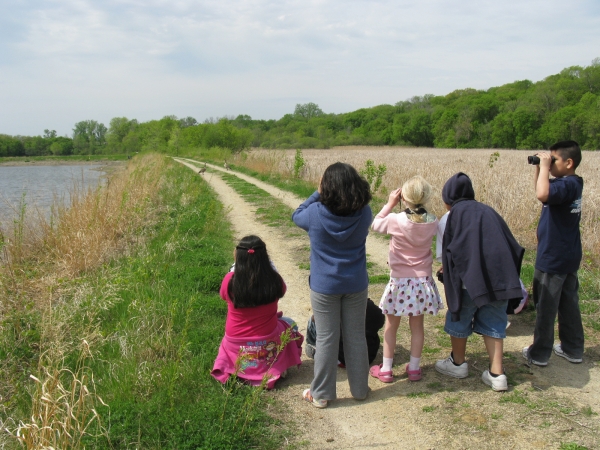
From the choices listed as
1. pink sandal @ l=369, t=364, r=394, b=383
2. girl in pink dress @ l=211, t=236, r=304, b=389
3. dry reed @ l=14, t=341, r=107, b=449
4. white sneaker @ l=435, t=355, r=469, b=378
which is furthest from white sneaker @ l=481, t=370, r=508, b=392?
dry reed @ l=14, t=341, r=107, b=449

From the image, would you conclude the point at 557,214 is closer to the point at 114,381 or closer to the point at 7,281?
the point at 114,381

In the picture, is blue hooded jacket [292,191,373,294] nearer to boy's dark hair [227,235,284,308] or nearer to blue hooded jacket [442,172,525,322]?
boy's dark hair [227,235,284,308]

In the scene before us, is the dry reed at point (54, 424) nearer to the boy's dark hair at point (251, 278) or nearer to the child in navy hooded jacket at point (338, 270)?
the boy's dark hair at point (251, 278)

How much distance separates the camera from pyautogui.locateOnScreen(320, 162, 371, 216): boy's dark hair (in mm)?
3237

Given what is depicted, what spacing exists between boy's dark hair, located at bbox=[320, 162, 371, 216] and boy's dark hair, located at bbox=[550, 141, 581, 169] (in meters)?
1.86

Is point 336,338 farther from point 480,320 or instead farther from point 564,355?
point 564,355

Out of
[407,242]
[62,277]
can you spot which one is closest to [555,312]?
[407,242]

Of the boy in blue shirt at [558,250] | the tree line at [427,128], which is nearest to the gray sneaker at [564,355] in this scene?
the boy in blue shirt at [558,250]

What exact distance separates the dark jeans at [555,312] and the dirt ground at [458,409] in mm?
151

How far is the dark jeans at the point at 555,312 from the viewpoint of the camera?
158 inches

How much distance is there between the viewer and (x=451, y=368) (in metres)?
3.97

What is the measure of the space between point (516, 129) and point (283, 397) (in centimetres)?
6247

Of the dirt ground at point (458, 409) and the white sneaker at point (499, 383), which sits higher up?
the white sneaker at point (499, 383)

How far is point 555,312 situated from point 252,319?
102 inches
